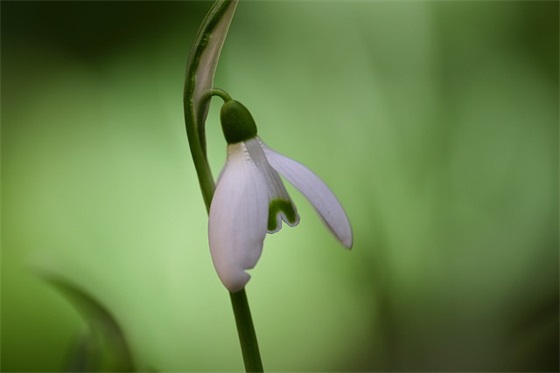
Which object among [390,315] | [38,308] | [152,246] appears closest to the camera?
[38,308]

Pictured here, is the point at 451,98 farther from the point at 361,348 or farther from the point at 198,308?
the point at 198,308

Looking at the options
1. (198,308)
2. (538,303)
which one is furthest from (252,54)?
(538,303)

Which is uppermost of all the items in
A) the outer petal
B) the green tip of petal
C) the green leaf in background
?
the green tip of petal

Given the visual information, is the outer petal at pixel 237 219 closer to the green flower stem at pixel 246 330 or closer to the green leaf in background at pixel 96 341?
the green flower stem at pixel 246 330

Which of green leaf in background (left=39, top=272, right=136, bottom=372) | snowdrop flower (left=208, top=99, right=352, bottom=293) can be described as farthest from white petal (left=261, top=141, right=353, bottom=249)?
green leaf in background (left=39, top=272, right=136, bottom=372)

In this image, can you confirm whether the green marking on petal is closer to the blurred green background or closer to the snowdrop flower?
the snowdrop flower

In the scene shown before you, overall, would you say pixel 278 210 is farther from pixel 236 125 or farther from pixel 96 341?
pixel 96 341
